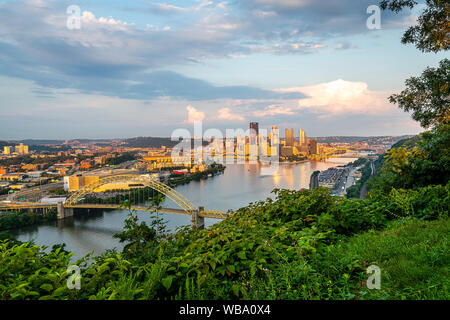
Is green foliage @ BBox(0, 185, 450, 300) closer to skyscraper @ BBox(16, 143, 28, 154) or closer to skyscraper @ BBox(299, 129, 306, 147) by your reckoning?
skyscraper @ BBox(299, 129, 306, 147)

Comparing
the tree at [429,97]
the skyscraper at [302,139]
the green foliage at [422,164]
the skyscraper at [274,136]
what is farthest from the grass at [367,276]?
the skyscraper at [302,139]

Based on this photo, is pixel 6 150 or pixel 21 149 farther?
pixel 21 149

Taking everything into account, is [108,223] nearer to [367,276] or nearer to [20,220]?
[20,220]

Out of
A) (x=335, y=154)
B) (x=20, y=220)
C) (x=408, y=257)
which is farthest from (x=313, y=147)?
(x=408, y=257)

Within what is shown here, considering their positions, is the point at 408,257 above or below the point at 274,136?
below

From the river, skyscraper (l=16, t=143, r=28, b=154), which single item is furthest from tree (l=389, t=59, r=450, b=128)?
skyscraper (l=16, t=143, r=28, b=154)

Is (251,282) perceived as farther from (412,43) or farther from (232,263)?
(412,43)
